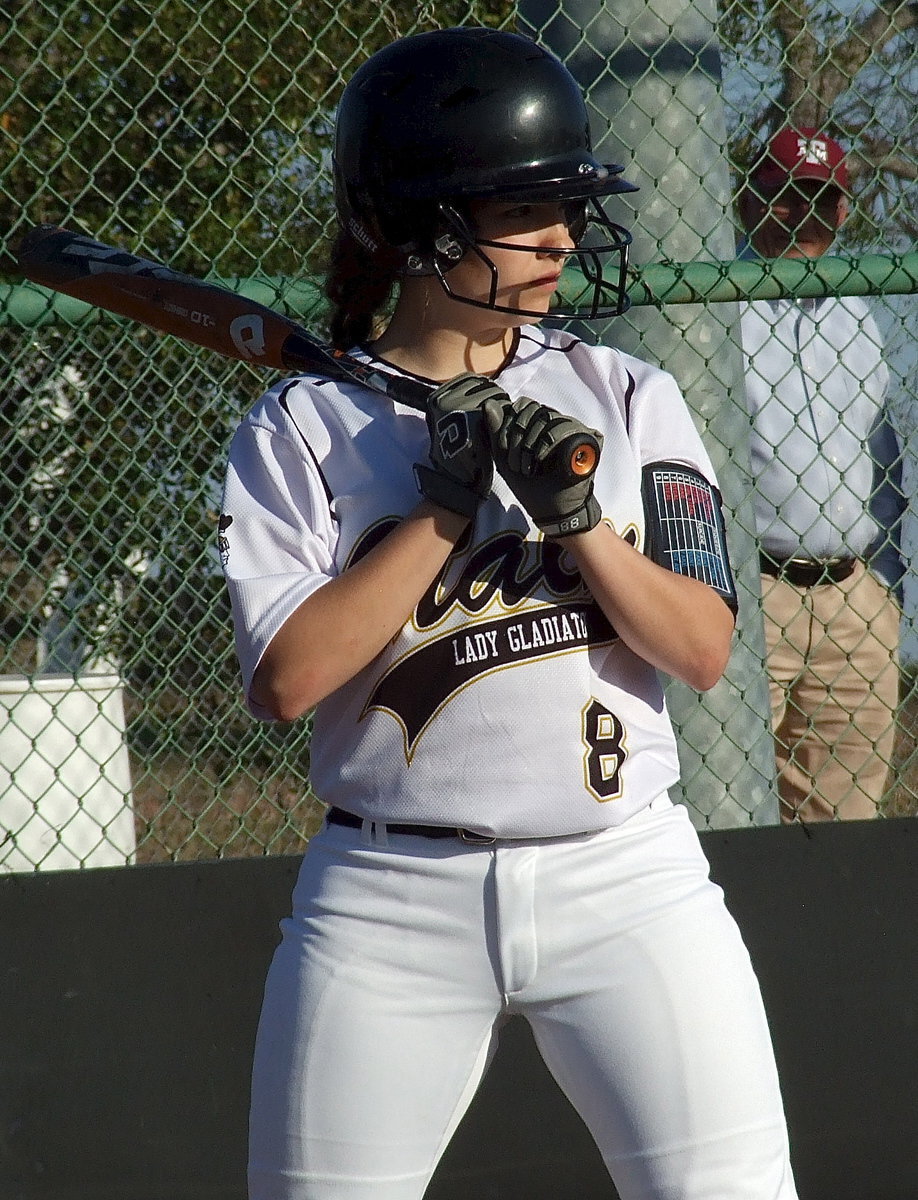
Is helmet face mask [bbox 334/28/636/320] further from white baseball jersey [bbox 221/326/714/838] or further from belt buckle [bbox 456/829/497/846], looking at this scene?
belt buckle [bbox 456/829/497/846]

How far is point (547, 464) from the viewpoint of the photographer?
172 centimetres

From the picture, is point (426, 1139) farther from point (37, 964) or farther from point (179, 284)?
point (37, 964)

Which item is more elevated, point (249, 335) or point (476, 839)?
point (249, 335)

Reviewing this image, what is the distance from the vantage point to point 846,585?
4105 mm

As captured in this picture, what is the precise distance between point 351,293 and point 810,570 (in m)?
2.15

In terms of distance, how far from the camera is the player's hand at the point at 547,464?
1715 mm

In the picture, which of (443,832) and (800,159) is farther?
(800,159)

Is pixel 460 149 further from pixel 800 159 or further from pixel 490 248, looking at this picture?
pixel 800 159

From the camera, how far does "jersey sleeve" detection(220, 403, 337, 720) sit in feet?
6.13

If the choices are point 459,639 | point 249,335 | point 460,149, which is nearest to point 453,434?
point 459,639

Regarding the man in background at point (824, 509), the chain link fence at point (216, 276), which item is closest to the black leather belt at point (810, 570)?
the man in background at point (824, 509)

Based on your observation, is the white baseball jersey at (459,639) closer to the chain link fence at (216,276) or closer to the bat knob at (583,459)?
the bat knob at (583,459)

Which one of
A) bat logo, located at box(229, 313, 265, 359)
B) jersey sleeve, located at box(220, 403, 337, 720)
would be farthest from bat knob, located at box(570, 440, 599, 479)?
bat logo, located at box(229, 313, 265, 359)

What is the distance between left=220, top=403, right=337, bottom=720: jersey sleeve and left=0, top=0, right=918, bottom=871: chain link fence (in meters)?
0.86
